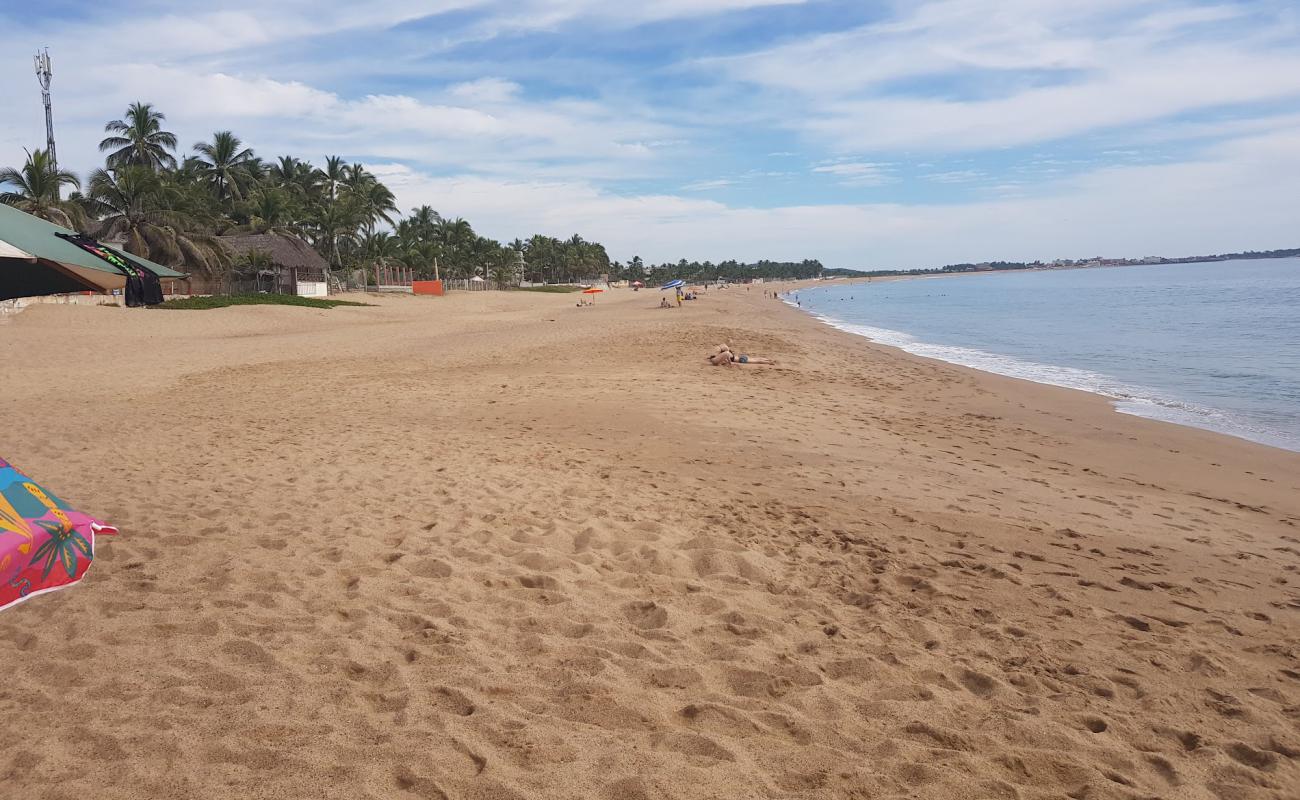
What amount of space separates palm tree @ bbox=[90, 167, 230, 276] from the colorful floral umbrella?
3610 centimetres

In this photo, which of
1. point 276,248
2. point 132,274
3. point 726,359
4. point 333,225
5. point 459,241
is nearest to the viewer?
point 132,274

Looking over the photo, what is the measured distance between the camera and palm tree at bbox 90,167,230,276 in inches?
1368

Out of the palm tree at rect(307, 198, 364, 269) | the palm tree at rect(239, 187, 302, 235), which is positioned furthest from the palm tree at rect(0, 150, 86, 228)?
the palm tree at rect(307, 198, 364, 269)

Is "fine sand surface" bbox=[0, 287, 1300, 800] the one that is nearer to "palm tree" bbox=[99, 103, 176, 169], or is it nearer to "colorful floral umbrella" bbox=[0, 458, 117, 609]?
"colorful floral umbrella" bbox=[0, 458, 117, 609]

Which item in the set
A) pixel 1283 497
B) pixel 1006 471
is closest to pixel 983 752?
pixel 1006 471

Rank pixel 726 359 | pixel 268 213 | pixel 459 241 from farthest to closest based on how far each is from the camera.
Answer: pixel 459 241 → pixel 268 213 → pixel 726 359

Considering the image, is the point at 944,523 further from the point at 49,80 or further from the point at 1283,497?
the point at 49,80

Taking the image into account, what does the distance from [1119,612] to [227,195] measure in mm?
58453

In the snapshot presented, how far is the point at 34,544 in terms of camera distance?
3.96 metres

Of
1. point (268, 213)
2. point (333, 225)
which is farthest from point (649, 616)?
point (333, 225)

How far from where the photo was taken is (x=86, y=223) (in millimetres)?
34906

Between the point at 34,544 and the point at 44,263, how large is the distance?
4.69 ft

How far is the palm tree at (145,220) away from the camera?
3475cm

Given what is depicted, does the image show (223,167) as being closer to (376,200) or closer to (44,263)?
(376,200)
